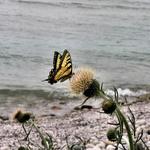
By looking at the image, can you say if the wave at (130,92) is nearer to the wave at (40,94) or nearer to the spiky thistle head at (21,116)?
the wave at (40,94)

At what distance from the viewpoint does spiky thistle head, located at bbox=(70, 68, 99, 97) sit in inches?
122

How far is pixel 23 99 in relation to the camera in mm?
12672

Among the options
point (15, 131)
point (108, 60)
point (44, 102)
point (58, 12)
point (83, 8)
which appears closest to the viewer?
point (15, 131)

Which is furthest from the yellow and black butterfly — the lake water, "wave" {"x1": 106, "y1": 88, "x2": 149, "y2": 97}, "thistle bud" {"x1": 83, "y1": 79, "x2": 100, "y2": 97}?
"wave" {"x1": 106, "y1": 88, "x2": 149, "y2": 97}

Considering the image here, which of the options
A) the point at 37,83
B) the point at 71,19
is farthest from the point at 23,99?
the point at 71,19

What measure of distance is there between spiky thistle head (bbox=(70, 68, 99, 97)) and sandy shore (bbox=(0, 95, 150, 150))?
14.6 feet

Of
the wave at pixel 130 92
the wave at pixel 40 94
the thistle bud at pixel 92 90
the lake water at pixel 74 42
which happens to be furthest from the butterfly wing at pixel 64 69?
the wave at pixel 130 92

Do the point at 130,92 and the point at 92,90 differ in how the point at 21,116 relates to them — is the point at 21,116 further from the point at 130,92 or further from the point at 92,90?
the point at 130,92

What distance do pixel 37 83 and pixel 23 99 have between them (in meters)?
1.54

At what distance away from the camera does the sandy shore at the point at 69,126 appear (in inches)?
335

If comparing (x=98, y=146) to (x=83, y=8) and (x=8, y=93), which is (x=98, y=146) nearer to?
(x=8, y=93)

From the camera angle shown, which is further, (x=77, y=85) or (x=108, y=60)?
(x=108, y=60)

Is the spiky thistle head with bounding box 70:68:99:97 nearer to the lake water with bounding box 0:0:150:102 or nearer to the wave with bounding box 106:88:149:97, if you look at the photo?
the lake water with bounding box 0:0:150:102

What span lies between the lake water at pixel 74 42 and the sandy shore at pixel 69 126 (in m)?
0.75
